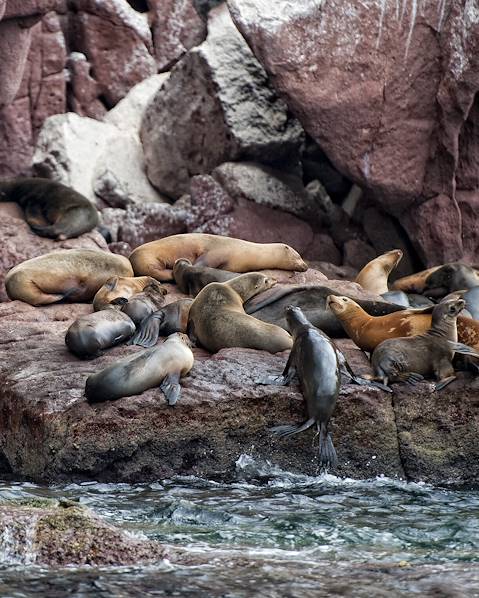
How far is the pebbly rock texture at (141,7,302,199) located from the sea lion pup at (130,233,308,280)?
414cm

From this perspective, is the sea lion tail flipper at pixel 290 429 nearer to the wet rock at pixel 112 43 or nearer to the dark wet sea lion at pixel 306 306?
the dark wet sea lion at pixel 306 306

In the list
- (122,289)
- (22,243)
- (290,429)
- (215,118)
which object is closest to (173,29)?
(215,118)

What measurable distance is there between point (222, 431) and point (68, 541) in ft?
7.98

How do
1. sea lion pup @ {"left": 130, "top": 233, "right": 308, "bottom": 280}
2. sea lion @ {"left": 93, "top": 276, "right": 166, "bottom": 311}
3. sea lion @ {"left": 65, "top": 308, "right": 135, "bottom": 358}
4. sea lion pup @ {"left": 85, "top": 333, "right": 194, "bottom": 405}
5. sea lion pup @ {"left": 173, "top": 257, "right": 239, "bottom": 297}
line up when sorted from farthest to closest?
sea lion pup @ {"left": 130, "top": 233, "right": 308, "bottom": 280} < sea lion pup @ {"left": 173, "top": 257, "right": 239, "bottom": 297} < sea lion @ {"left": 93, "top": 276, "right": 166, "bottom": 311} < sea lion @ {"left": 65, "top": 308, "right": 135, "bottom": 358} < sea lion pup @ {"left": 85, "top": 333, "right": 194, "bottom": 405}

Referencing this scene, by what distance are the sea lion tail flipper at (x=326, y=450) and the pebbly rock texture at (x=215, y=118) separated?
7.89m

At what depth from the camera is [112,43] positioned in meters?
16.8

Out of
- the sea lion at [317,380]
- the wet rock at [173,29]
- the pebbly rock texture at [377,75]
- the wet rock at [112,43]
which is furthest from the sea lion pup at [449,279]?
the wet rock at [173,29]

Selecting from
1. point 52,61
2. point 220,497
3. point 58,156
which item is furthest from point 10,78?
point 220,497

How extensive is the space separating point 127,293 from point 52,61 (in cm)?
789

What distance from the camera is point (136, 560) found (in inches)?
173

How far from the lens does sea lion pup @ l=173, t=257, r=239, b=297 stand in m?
9.41

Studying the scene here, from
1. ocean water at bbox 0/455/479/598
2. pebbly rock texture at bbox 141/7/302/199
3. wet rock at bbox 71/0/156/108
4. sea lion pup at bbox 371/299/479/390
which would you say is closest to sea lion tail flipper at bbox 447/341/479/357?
sea lion pup at bbox 371/299/479/390

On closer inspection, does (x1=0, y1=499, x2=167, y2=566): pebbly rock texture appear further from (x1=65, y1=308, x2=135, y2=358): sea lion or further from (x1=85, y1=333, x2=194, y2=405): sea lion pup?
(x1=65, y1=308, x2=135, y2=358): sea lion

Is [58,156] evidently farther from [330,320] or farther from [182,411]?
[182,411]
